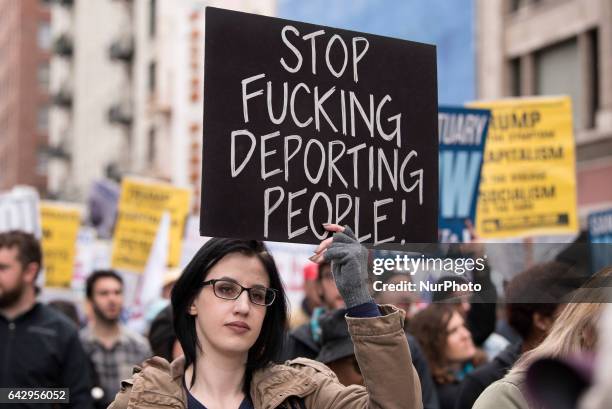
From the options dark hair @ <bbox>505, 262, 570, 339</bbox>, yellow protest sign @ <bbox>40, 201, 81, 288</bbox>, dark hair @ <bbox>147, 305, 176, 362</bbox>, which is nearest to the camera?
dark hair @ <bbox>505, 262, 570, 339</bbox>

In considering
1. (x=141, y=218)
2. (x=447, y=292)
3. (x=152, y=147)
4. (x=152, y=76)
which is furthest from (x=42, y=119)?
(x=447, y=292)

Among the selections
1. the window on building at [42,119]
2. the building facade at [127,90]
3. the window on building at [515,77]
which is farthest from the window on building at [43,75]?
the window on building at [515,77]

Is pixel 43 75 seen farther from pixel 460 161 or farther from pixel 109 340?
pixel 460 161

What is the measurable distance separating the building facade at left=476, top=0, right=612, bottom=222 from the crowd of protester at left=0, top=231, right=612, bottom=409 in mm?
12700

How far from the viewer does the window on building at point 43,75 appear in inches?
3189

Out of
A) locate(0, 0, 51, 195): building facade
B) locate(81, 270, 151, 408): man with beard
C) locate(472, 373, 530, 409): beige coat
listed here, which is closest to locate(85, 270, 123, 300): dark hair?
locate(81, 270, 151, 408): man with beard

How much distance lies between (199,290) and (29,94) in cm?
8017

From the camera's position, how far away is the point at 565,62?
21.5 metres

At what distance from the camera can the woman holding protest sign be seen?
2945 mm

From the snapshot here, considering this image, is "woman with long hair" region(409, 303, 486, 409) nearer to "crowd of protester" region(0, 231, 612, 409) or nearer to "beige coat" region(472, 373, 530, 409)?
"crowd of protester" region(0, 231, 612, 409)

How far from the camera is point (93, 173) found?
51.8m

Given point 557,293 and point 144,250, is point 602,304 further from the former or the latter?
point 144,250

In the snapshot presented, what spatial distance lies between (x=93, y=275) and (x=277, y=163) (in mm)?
5107

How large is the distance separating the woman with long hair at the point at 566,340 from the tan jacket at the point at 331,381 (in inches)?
Result: 9.0
